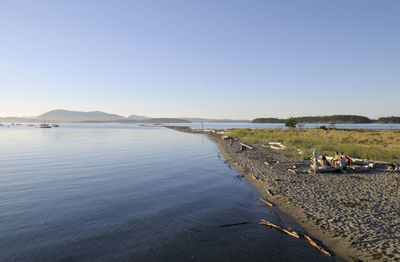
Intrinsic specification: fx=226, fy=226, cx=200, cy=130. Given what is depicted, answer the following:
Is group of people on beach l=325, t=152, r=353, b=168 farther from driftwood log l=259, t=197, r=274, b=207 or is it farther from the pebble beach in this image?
driftwood log l=259, t=197, r=274, b=207


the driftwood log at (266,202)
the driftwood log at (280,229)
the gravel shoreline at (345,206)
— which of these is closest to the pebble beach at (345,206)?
the gravel shoreline at (345,206)

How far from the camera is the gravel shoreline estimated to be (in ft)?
25.0

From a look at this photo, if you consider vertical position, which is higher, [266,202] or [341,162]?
[341,162]

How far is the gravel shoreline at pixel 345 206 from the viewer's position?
763cm

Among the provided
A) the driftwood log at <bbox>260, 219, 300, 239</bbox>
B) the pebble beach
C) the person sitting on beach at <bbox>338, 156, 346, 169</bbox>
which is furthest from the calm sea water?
the person sitting on beach at <bbox>338, 156, 346, 169</bbox>

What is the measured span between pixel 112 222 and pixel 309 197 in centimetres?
1004

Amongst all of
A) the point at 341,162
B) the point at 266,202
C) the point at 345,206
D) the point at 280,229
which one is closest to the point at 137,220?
the point at 280,229

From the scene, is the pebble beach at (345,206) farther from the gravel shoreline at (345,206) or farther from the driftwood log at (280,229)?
the driftwood log at (280,229)

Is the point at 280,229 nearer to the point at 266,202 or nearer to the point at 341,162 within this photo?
the point at 266,202

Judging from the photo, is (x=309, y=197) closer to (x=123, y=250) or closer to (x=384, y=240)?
(x=384, y=240)

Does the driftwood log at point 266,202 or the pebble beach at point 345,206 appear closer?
the pebble beach at point 345,206

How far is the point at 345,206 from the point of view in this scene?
10773 mm

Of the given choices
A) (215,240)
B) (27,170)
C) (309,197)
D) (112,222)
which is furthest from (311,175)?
(27,170)

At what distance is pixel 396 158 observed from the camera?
75.2 feet
